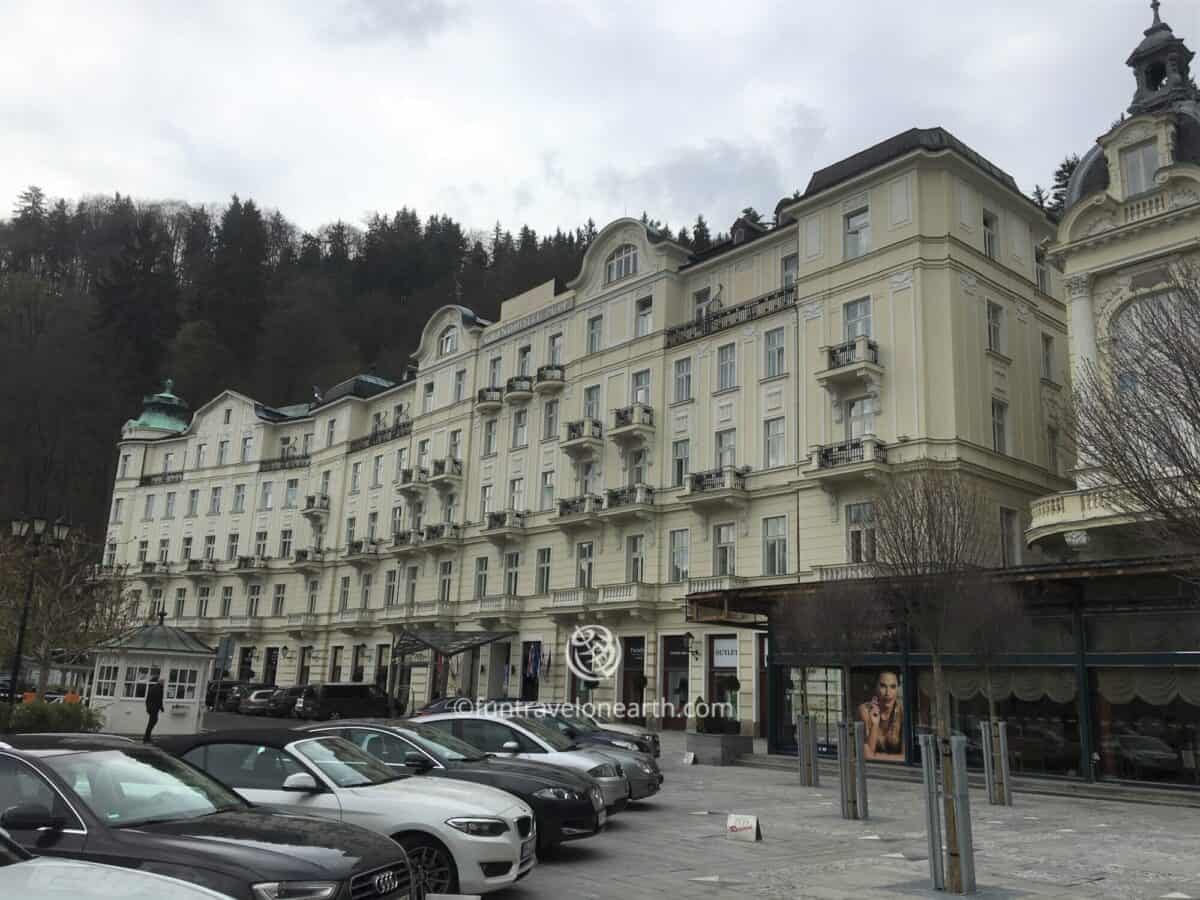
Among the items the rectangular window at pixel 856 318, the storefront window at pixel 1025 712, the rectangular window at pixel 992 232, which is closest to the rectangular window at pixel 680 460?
the rectangular window at pixel 856 318

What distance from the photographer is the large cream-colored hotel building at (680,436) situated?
3288cm

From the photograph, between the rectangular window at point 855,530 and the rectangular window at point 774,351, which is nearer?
the rectangular window at point 855,530

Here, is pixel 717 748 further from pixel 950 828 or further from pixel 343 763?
pixel 343 763

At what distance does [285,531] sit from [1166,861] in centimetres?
6015

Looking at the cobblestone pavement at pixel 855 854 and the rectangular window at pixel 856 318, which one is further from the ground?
the rectangular window at pixel 856 318

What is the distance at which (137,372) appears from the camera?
8700 centimetres

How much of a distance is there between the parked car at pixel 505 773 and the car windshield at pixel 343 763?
46 cm

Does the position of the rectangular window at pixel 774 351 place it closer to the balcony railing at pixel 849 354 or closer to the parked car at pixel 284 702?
the balcony railing at pixel 849 354

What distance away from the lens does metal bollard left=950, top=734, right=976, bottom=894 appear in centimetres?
877

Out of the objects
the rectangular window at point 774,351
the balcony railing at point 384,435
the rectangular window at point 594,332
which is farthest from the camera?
the balcony railing at point 384,435

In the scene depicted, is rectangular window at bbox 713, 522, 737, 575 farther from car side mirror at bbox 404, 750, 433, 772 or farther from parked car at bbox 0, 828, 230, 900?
parked car at bbox 0, 828, 230, 900

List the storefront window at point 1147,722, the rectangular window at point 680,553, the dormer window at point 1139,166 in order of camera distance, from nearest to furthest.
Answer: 1. the storefront window at point 1147,722
2. the dormer window at point 1139,166
3. the rectangular window at point 680,553

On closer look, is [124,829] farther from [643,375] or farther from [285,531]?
[285,531]

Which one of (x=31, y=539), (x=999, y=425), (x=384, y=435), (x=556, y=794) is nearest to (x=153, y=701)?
(x=31, y=539)
